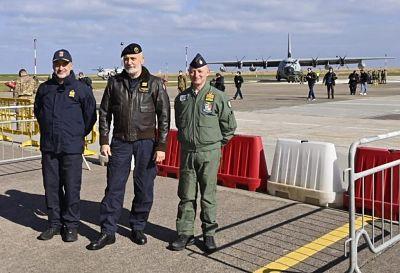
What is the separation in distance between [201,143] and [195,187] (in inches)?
19.2

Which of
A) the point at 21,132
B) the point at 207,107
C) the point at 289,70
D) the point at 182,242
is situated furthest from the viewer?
the point at 289,70

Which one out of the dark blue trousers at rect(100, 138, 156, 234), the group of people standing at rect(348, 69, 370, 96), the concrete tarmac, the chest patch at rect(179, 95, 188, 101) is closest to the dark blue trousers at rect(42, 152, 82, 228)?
the concrete tarmac

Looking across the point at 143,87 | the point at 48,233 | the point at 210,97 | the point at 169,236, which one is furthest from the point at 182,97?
the point at 48,233

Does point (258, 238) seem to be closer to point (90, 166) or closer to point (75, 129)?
point (75, 129)

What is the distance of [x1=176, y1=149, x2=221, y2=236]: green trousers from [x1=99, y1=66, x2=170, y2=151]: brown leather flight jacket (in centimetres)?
38

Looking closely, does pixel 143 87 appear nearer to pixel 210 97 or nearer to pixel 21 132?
pixel 210 97

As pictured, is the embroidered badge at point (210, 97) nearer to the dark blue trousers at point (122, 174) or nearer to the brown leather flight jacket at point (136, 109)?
the brown leather flight jacket at point (136, 109)

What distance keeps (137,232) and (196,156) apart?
1113mm

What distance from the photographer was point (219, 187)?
302 inches

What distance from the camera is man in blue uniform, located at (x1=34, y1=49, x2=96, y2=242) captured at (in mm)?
5164

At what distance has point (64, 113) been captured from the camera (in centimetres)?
517

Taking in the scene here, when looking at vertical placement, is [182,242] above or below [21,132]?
below

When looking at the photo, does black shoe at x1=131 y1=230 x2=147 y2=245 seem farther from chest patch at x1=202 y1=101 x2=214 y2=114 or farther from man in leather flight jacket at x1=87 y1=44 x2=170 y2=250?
chest patch at x1=202 y1=101 x2=214 y2=114

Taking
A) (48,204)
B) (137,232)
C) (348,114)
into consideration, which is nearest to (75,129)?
(48,204)
